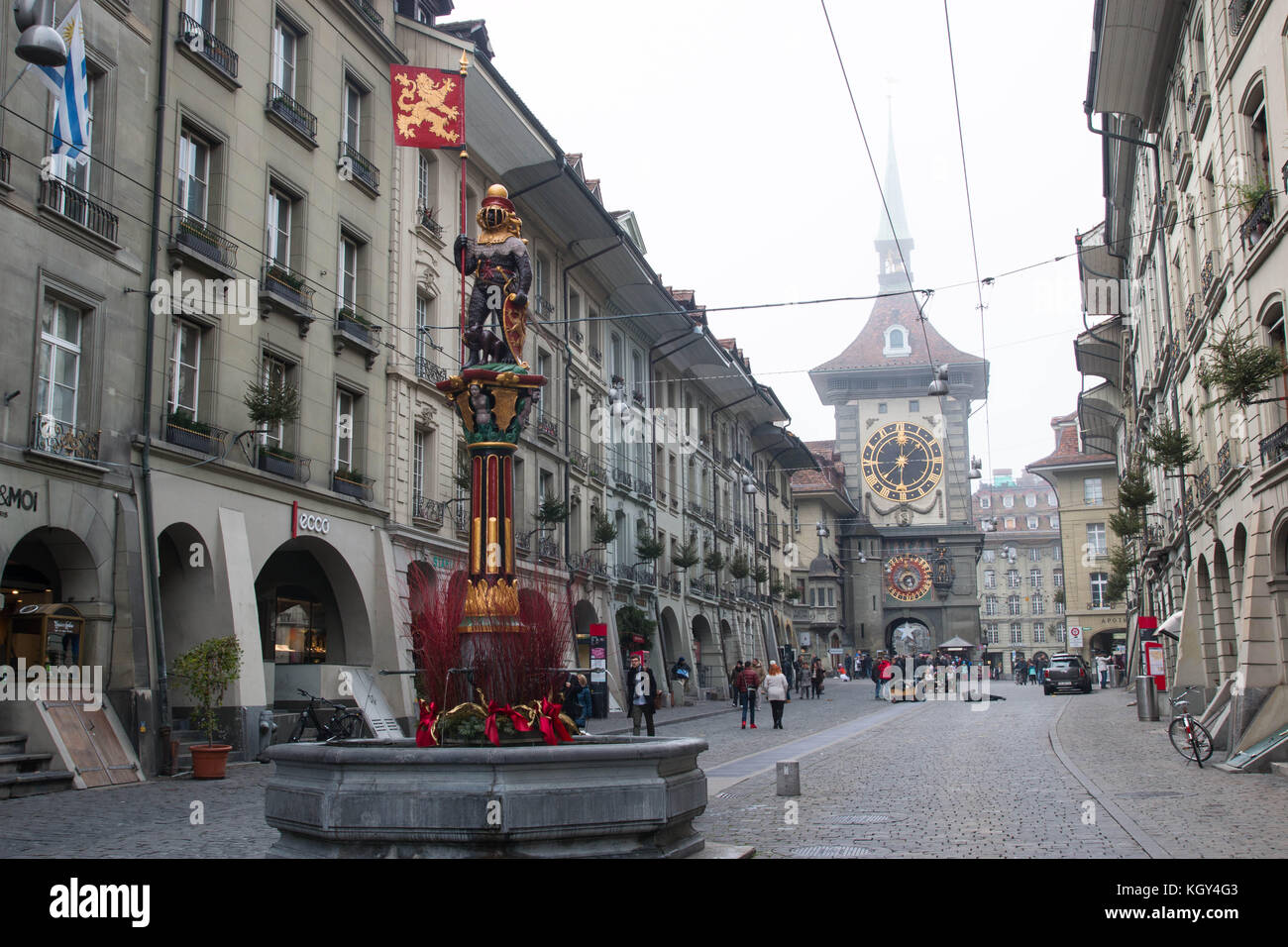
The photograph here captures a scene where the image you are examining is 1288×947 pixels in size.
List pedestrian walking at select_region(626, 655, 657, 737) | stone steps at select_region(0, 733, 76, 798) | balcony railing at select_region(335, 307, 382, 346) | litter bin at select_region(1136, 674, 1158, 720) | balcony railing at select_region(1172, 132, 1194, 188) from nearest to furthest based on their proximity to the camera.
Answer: stone steps at select_region(0, 733, 76, 798) < balcony railing at select_region(1172, 132, 1194, 188) < balcony railing at select_region(335, 307, 382, 346) < pedestrian walking at select_region(626, 655, 657, 737) < litter bin at select_region(1136, 674, 1158, 720)

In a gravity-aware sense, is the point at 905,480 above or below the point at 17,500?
above

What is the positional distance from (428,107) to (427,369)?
52.0 ft

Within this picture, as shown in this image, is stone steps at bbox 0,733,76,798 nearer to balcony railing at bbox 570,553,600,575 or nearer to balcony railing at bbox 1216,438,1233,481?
balcony railing at bbox 1216,438,1233,481

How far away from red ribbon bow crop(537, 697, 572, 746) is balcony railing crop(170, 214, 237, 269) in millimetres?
12807

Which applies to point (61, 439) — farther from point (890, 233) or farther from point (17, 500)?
point (890, 233)

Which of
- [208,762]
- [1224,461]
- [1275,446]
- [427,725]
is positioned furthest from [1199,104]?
[208,762]

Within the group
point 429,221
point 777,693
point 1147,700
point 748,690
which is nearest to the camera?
point 429,221

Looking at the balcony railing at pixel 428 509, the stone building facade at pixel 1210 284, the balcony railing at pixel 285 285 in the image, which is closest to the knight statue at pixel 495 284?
the stone building facade at pixel 1210 284

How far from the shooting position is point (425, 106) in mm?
13086

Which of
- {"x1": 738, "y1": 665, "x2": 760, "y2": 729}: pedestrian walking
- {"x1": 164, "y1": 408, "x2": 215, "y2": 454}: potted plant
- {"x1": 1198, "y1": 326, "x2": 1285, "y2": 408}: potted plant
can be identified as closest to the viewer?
{"x1": 1198, "y1": 326, "x2": 1285, "y2": 408}: potted plant

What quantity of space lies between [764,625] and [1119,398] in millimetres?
20471

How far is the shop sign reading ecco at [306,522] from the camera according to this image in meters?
23.1

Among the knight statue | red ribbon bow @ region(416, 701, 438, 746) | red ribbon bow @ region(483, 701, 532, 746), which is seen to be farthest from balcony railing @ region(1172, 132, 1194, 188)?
red ribbon bow @ region(416, 701, 438, 746)

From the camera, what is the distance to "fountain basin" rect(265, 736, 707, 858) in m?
8.48
